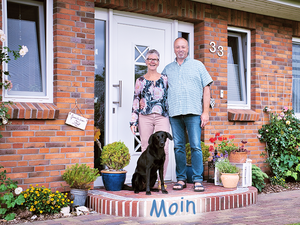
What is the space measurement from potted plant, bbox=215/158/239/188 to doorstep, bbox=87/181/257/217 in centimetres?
15

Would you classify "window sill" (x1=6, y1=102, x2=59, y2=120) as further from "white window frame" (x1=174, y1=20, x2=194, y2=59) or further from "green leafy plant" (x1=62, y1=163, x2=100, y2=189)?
"white window frame" (x1=174, y1=20, x2=194, y2=59)

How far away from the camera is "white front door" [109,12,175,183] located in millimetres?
5102

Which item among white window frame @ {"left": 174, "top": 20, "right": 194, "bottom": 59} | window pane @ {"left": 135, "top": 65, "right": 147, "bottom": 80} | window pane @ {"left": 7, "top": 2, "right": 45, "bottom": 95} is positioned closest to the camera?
window pane @ {"left": 7, "top": 2, "right": 45, "bottom": 95}

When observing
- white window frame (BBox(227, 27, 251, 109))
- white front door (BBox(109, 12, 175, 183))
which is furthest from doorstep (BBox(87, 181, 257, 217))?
white window frame (BBox(227, 27, 251, 109))

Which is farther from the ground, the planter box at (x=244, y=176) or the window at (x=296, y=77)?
the window at (x=296, y=77)

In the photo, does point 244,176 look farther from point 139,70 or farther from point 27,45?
Result: point 27,45

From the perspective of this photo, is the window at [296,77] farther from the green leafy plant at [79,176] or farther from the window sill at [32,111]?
the window sill at [32,111]

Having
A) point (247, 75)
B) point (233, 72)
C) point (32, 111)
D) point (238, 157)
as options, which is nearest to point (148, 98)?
point (32, 111)

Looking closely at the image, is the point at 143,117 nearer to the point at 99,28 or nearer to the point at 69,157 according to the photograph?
the point at 69,157

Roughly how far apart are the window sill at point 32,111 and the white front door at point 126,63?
97 centimetres

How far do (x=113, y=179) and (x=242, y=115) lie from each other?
2.61 m

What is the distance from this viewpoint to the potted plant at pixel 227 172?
475 cm

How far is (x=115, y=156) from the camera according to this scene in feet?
14.7

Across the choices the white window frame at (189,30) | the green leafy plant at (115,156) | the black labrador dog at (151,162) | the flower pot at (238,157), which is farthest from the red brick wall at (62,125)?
the flower pot at (238,157)
